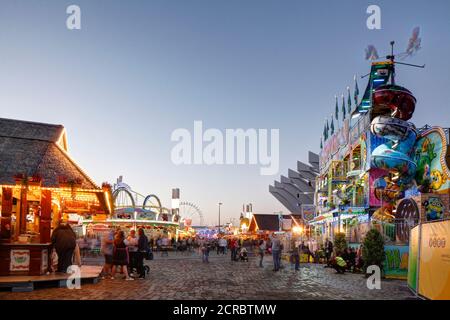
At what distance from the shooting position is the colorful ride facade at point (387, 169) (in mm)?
20500

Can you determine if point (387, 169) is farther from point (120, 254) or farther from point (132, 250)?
point (120, 254)

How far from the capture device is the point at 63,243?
1438 cm

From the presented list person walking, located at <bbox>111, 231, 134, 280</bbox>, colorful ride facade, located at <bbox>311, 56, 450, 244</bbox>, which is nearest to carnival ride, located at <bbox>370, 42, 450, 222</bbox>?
colorful ride facade, located at <bbox>311, 56, 450, 244</bbox>

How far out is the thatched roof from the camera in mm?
13508

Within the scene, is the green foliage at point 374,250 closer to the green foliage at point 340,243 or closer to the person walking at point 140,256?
the green foliage at point 340,243

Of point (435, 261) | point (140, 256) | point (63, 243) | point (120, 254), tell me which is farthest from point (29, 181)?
point (435, 261)

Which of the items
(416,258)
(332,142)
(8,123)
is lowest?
(416,258)

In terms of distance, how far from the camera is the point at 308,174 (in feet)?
252

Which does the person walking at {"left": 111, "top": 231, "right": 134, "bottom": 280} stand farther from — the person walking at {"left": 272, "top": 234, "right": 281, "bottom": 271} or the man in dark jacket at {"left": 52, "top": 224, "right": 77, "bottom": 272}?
the person walking at {"left": 272, "top": 234, "right": 281, "bottom": 271}

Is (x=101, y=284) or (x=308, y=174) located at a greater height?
(x=308, y=174)
